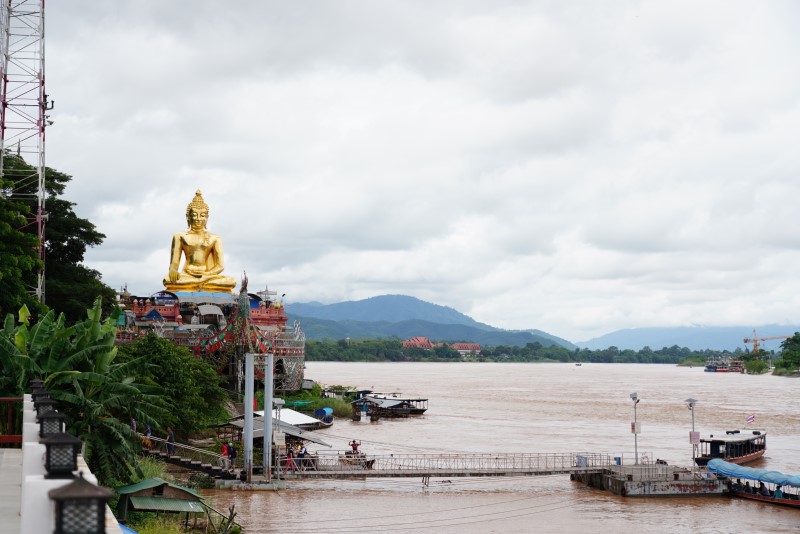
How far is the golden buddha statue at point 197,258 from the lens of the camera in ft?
228

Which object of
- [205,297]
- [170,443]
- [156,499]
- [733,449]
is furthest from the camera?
[205,297]

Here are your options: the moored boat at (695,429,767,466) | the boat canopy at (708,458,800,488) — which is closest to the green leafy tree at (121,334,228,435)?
the boat canopy at (708,458,800,488)

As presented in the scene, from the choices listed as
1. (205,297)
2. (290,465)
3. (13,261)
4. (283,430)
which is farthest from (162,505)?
(205,297)

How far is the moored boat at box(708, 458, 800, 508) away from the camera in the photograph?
31438 mm

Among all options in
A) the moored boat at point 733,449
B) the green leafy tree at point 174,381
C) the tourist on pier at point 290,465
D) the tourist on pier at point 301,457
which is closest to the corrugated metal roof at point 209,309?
the green leafy tree at point 174,381

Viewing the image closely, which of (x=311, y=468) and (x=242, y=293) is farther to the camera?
(x=242, y=293)

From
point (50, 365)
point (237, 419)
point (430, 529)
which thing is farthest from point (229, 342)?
point (50, 365)

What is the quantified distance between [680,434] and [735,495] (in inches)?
864

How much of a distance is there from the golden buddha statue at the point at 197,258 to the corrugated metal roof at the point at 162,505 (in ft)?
158

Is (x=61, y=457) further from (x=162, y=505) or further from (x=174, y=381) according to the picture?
(x=174, y=381)

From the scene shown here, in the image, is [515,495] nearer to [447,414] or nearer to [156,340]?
[156,340]

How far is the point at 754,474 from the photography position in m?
32.5

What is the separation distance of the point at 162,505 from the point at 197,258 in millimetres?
50094

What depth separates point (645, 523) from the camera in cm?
2850
